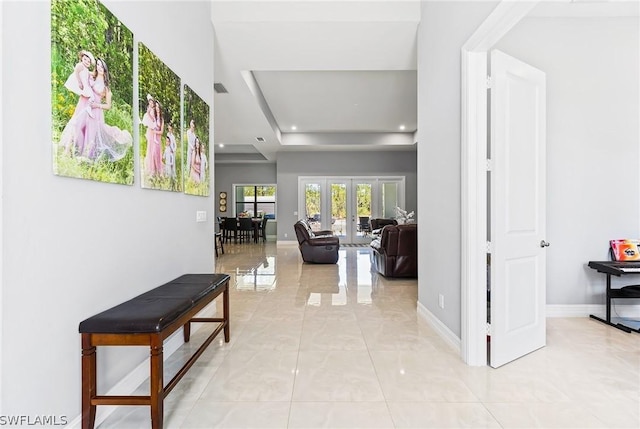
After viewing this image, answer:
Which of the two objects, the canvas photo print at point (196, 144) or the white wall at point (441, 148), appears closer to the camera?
the white wall at point (441, 148)

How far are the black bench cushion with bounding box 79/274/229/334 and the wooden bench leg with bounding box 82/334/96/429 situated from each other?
3.5 inches

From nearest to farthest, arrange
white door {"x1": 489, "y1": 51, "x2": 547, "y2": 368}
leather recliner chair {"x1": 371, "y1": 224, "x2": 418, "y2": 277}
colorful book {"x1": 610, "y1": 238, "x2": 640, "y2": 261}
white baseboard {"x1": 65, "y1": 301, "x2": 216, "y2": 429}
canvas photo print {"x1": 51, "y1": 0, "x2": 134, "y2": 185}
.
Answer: canvas photo print {"x1": 51, "y1": 0, "x2": 134, "y2": 185}
white baseboard {"x1": 65, "y1": 301, "x2": 216, "y2": 429}
white door {"x1": 489, "y1": 51, "x2": 547, "y2": 368}
colorful book {"x1": 610, "y1": 238, "x2": 640, "y2": 261}
leather recliner chair {"x1": 371, "y1": 224, "x2": 418, "y2": 277}

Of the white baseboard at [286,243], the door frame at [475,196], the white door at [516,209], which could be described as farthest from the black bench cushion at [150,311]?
the white baseboard at [286,243]

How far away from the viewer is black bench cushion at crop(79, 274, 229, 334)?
5.18 feet

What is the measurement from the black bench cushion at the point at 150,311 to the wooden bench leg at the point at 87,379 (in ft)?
0.29

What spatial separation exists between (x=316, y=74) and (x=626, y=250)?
4.81 metres

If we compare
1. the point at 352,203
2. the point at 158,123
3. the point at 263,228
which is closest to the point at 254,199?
the point at 263,228

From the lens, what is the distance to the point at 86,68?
1.64 m

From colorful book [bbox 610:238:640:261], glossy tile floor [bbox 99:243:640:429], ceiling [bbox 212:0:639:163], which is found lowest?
glossy tile floor [bbox 99:243:640:429]

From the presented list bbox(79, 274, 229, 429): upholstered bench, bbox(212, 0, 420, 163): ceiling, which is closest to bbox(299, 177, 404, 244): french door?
bbox(212, 0, 420, 163): ceiling

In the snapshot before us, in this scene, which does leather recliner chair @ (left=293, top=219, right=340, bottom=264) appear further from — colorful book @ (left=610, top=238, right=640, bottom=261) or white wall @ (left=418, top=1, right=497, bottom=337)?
colorful book @ (left=610, top=238, right=640, bottom=261)

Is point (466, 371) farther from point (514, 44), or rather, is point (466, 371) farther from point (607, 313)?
point (514, 44)

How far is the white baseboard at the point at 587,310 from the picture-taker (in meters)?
3.51

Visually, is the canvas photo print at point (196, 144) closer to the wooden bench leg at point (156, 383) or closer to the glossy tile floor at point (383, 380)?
the glossy tile floor at point (383, 380)
